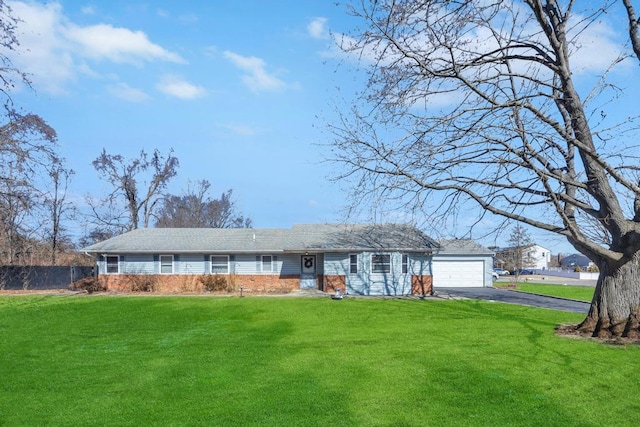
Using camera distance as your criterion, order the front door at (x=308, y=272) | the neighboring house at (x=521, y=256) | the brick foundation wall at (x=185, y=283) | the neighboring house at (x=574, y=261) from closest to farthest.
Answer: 1. the brick foundation wall at (x=185, y=283)
2. the front door at (x=308, y=272)
3. the neighboring house at (x=521, y=256)
4. the neighboring house at (x=574, y=261)

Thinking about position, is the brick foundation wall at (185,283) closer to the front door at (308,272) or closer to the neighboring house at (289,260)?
the neighboring house at (289,260)

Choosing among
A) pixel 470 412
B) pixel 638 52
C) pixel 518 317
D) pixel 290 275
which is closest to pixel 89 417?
pixel 470 412

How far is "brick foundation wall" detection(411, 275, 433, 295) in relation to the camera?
86.2ft

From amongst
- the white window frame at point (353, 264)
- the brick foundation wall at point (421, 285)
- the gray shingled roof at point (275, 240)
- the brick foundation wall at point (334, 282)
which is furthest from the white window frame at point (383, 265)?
the brick foundation wall at point (334, 282)

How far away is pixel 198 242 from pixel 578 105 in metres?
22.2

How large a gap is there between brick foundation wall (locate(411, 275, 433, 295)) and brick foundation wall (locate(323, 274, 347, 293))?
370cm

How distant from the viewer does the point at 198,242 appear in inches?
1139

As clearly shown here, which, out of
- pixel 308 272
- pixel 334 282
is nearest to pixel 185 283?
pixel 308 272

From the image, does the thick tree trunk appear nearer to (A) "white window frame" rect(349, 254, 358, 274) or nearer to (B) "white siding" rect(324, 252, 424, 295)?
(B) "white siding" rect(324, 252, 424, 295)

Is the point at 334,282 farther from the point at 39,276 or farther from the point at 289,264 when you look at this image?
the point at 39,276

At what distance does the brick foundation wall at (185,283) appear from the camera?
27391 mm

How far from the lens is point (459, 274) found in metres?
32.7

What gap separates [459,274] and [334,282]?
10662mm

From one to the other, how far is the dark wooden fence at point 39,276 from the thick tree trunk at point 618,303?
1154 inches
